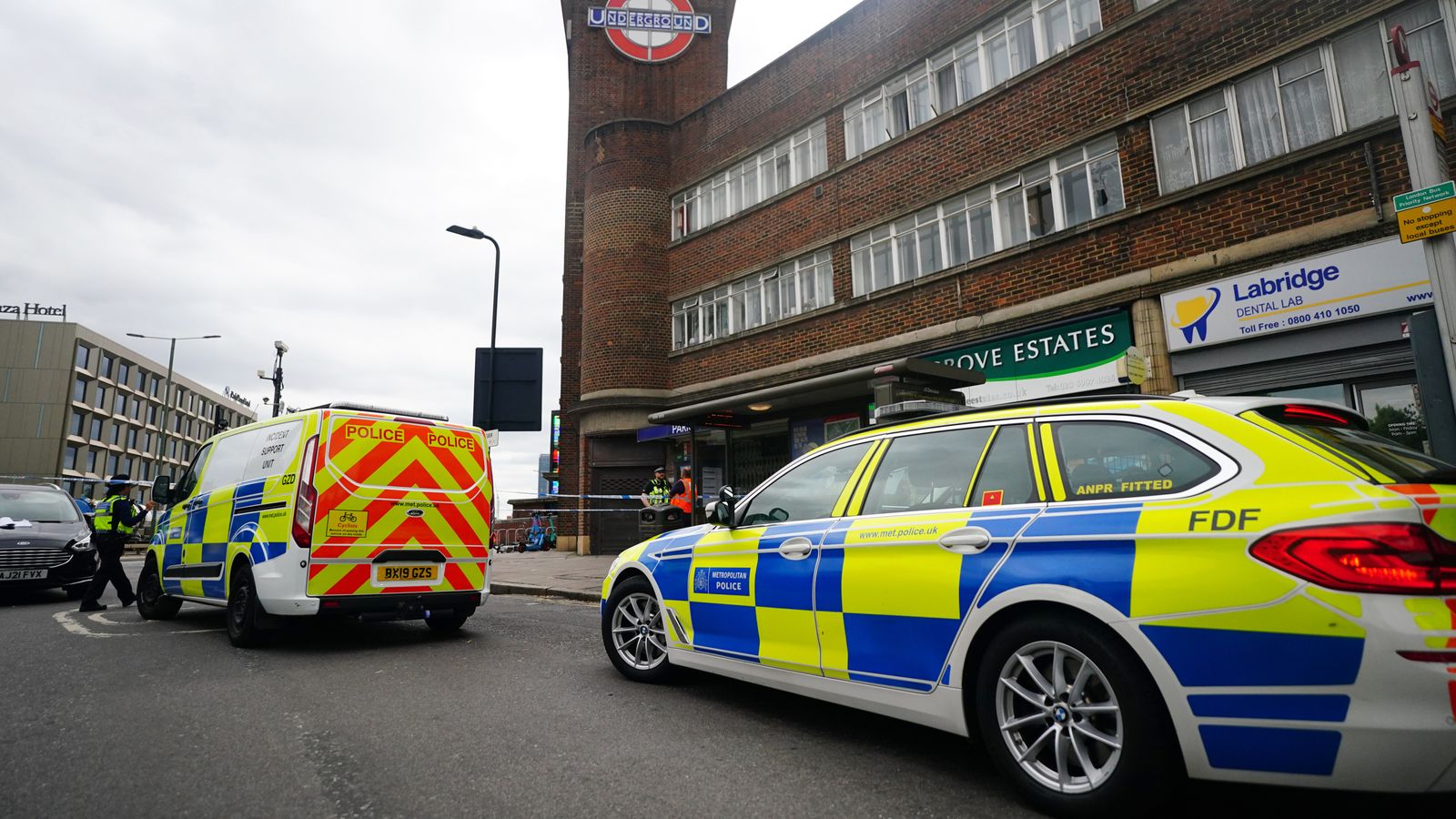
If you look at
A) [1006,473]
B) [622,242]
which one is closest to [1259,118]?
[1006,473]

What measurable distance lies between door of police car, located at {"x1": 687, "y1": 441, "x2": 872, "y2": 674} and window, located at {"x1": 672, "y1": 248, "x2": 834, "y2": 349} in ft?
38.2

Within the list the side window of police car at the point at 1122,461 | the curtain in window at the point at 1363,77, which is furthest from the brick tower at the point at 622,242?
the side window of police car at the point at 1122,461

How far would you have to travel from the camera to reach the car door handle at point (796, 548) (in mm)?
4043

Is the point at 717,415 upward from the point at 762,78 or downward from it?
downward

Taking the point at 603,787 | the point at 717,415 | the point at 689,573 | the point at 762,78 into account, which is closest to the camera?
the point at 603,787

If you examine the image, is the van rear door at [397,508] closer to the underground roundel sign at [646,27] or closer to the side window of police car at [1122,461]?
the side window of police car at [1122,461]

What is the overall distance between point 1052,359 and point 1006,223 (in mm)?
2538

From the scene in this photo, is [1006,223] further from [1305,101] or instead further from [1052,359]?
[1305,101]

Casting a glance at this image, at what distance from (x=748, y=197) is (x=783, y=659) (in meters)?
15.4

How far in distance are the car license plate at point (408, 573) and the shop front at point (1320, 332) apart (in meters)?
9.52

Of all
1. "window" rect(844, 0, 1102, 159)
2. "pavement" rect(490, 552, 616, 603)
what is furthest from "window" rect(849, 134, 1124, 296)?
"pavement" rect(490, 552, 616, 603)

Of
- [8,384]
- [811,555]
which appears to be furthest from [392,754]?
[8,384]

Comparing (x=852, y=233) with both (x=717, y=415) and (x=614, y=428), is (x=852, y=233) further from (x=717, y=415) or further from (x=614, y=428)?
(x=614, y=428)

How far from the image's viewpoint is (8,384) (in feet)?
208
